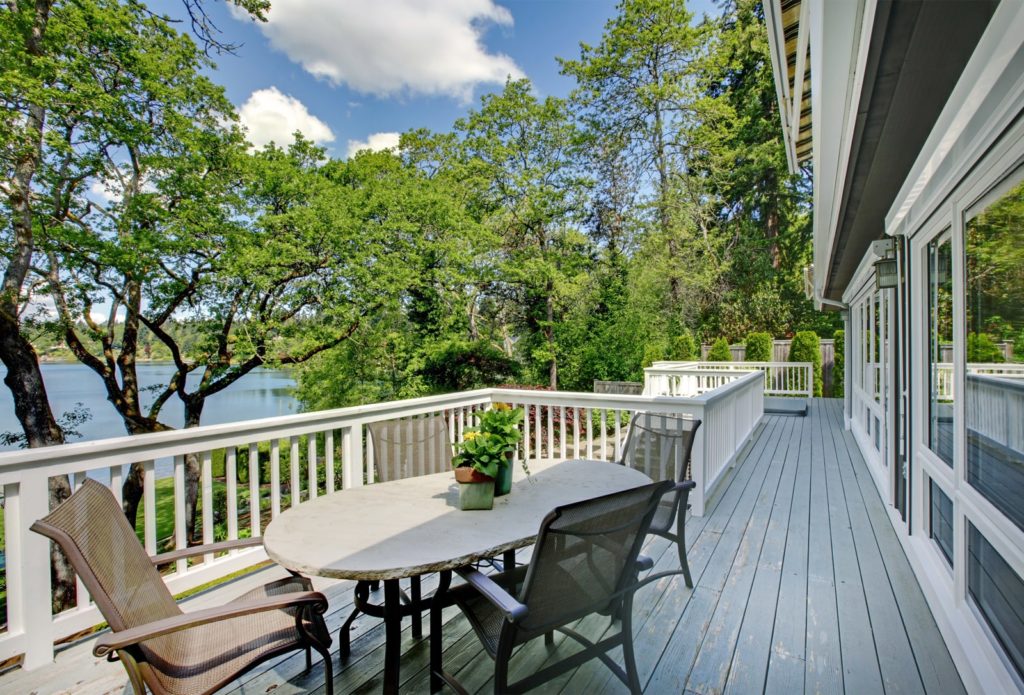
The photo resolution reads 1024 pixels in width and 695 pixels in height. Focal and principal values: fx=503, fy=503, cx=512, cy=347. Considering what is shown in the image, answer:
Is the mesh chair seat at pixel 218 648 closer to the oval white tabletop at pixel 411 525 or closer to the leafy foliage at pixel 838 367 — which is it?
the oval white tabletop at pixel 411 525

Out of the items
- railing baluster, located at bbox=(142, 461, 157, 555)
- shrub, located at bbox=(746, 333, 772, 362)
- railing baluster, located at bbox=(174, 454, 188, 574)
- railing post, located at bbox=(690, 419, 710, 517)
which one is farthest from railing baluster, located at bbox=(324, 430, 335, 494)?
shrub, located at bbox=(746, 333, 772, 362)

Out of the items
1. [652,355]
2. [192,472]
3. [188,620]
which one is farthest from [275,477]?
[652,355]

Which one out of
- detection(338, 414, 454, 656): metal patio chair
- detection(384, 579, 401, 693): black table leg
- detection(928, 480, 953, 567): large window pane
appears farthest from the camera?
detection(338, 414, 454, 656): metal patio chair

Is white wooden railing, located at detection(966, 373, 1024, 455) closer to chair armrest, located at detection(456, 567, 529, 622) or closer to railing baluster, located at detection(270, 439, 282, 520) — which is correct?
chair armrest, located at detection(456, 567, 529, 622)

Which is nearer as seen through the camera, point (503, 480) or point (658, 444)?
point (503, 480)

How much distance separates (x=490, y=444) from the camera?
83.7 inches

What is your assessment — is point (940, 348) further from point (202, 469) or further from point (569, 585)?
point (202, 469)

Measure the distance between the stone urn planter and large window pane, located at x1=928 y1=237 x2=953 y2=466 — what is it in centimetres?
217

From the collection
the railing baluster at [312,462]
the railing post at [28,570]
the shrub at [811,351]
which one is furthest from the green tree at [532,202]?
the railing post at [28,570]

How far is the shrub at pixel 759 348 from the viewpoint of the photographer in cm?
1384

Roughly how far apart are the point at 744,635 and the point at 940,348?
1.78 meters

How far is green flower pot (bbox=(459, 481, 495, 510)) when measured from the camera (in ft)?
Answer: 6.81

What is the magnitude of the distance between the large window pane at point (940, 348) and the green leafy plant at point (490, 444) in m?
2.03

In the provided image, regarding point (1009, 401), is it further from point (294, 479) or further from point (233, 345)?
point (233, 345)
